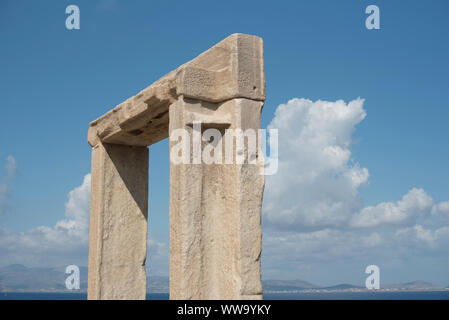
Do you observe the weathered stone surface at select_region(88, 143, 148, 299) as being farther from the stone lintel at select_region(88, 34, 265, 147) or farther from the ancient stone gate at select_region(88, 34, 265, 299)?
the stone lintel at select_region(88, 34, 265, 147)

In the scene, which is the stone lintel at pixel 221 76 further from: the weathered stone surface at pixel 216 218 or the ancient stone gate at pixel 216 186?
the weathered stone surface at pixel 216 218

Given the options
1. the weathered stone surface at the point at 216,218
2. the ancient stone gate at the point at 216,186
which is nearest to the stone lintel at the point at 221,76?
the ancient stone gate at the point at 216,186

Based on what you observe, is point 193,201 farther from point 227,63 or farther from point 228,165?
point 227,63

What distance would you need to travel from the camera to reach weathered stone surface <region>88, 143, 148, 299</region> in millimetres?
7504

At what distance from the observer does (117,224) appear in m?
7.70

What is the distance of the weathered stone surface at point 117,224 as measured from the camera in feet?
24.6

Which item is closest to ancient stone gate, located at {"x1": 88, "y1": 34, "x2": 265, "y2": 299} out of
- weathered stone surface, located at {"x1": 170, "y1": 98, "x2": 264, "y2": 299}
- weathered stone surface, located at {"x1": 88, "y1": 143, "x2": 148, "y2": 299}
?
weathered stone surface, located at {"x1": 170, "y1": 98, "x2": 264, "y2": 299}

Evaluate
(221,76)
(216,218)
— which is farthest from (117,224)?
(221,76)

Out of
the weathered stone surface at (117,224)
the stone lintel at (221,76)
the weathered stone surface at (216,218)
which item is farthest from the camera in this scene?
the weathered stone surface at (117,224)

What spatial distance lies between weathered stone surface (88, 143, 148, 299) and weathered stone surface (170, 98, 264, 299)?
2.51 m

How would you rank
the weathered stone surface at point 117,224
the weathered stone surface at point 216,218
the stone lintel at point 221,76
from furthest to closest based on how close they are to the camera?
the weathered stone surface at point 117,224, the stone lintel at point 221,76, the weathered stone surface at point 216,218

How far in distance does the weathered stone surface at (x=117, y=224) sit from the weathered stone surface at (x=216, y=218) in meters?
2.51

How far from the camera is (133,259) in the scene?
25.2ft
